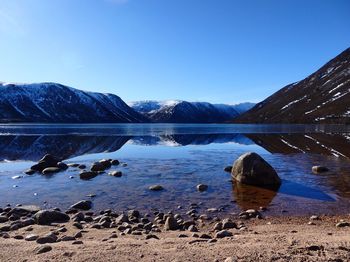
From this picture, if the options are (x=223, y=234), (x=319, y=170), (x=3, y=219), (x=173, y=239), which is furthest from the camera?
(x=319, y=170)

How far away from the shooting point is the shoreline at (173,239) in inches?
448

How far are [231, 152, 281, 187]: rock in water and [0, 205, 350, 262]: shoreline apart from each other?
363 inches

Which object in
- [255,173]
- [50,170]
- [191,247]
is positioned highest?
[255,173]

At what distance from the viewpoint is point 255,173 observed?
1164 inches

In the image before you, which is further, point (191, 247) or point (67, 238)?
point (67, 238)

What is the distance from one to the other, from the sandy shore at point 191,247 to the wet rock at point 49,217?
1758mm

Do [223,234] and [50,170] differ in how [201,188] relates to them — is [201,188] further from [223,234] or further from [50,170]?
[50,170]

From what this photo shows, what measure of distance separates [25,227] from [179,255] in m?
9.23

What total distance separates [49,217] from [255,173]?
1714cm

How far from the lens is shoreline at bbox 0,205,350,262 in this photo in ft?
37.3

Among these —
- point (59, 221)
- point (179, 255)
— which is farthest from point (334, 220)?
point (59, 221)

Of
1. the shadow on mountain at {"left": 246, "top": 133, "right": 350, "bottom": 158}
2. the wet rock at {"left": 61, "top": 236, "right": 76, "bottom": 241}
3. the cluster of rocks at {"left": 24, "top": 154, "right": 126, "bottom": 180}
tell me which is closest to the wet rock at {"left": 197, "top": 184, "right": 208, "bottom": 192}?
the cluster of rocks at {"left": 24, "top": 154, "right": 126, "bottom": 180}

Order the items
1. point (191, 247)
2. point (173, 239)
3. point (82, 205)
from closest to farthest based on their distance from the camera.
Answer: point (191, 247) → point (173, 239) → point (82, 205)

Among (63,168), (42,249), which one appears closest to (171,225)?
(42,249)
